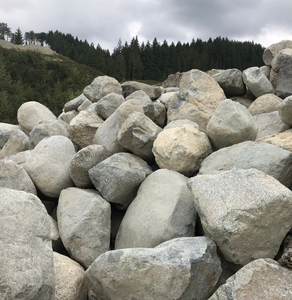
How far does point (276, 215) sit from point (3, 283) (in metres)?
2.35

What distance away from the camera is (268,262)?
2.83 meters

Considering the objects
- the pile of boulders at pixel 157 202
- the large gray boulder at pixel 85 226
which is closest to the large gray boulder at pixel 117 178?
the pile of boulders at pixel 157 202

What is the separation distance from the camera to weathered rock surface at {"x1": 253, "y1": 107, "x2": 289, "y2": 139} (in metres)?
4.88

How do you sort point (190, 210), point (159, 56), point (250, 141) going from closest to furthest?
point (190, 210), point (250, 141), point (159, 56)

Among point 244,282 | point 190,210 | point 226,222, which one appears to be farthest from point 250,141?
point 244,282

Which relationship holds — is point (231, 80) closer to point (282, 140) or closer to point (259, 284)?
point (282, 140)

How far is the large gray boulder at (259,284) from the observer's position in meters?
2.56

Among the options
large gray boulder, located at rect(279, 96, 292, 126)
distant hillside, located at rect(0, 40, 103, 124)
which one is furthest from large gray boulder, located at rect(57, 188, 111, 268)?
distant hillside, located at rect(0, 40, 103, 124)

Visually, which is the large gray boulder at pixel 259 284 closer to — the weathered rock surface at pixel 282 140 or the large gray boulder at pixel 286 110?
the weathered rock surface at pixel 282 140

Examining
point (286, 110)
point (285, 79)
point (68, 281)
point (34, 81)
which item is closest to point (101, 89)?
point (285, 79)

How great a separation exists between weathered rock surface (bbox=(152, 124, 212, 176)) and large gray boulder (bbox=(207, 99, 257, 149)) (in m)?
0.23

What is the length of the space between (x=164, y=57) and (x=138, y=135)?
6950 cm

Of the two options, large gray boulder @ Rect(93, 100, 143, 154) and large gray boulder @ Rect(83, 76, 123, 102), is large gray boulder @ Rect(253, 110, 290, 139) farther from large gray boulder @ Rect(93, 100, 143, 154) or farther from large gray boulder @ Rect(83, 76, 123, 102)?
large gray boulder @ Rect(83, 76, 123, 102)

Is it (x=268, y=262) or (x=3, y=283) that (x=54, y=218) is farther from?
(x=268, y=262)
